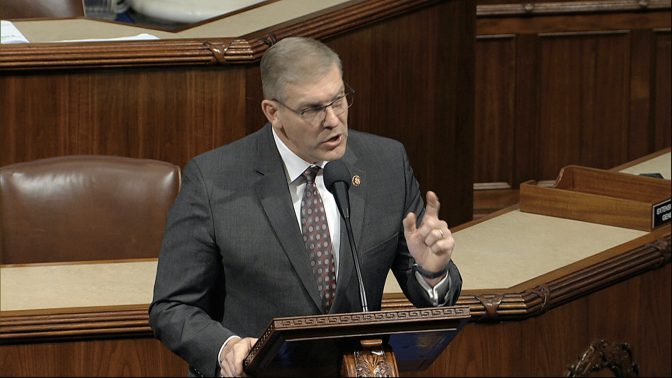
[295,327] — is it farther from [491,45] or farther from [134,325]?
[491,45]

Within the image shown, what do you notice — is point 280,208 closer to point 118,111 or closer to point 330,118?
point 330,118

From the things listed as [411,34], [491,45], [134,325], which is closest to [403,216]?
[134,325]

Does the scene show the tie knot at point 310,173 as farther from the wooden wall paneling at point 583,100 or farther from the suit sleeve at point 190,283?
the wooden wall paneling at point 583,100

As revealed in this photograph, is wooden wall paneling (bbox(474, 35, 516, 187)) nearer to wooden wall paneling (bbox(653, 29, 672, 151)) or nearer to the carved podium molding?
wooden wall paneling (bbox(653, 29, 672, 151))

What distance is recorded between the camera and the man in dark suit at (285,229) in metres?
2.15

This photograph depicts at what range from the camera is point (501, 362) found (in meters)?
2.99

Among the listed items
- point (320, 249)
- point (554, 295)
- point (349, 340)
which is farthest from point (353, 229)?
point (554, 295)

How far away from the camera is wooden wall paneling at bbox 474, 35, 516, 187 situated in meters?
5.58

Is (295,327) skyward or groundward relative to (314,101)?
groundward

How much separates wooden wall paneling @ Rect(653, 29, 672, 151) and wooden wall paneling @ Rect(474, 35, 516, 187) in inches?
24.8

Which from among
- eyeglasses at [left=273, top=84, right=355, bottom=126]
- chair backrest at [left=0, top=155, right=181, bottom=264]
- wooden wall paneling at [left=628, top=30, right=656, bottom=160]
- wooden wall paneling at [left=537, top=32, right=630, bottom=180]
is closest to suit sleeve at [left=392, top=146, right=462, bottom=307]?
eyeglasses at [left=273, top=84, right=355, bottom=126]

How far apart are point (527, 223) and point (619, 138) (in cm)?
230

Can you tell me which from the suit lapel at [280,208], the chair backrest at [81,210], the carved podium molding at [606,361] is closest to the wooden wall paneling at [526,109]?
the carved podium molding at [606,361]

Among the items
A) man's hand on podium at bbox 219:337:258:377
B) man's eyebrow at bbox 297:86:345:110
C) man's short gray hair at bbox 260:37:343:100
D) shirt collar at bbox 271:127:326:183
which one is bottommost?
man's hand on podium at bbox 219:337:258:377
